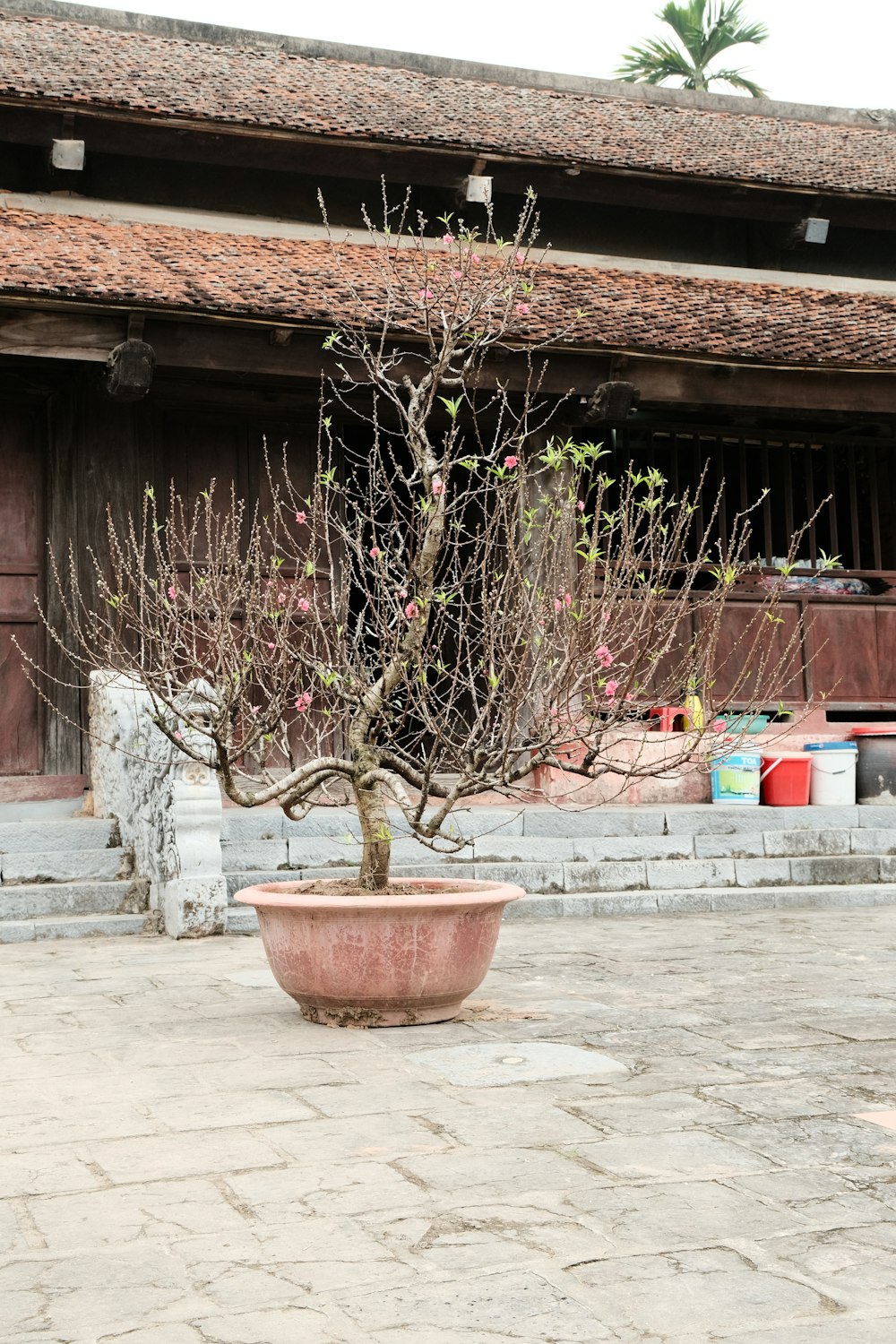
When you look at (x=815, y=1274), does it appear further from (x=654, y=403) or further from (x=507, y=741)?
(x=654, y=403)

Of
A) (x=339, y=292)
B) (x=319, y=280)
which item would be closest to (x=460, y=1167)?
(x=339, y=292)

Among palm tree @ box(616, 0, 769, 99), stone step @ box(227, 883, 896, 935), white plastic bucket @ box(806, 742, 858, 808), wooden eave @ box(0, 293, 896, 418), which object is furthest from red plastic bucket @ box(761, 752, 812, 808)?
palm tree @ box(616, 0, 769, 99)

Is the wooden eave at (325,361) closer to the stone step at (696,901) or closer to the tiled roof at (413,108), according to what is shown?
the tiled roof at (413,108)

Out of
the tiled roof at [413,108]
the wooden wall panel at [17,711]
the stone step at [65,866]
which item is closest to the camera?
the stone step at [65,866]

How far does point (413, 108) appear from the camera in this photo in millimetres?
12500

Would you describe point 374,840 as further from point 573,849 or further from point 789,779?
point 789,779

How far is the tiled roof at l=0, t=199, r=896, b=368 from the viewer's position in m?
8.86

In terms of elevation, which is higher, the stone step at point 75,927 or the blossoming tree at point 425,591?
the blossoming tree at point 425,591

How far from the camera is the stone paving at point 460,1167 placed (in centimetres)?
254

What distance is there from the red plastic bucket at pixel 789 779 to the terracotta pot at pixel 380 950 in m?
5.17

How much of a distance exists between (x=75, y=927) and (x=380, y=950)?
3.05m

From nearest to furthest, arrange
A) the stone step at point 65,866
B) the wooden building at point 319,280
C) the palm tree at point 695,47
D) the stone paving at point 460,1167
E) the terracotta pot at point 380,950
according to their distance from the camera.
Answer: the stone paving at point 460,1167, the terracotta pot at point 380,950, the stone step at point 65,866, the wooden building at point 319,280, the palm tree at point 695,47

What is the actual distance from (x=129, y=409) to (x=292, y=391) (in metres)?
1.18

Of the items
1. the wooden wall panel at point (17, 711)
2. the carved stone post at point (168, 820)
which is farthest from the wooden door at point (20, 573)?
the carved stone post at point (168, 820)
